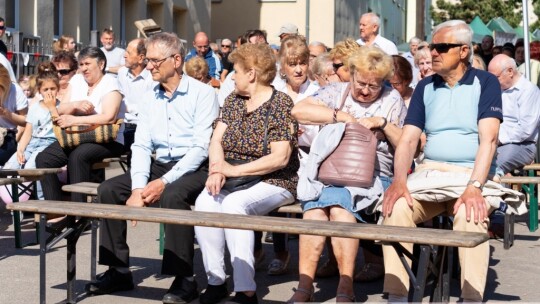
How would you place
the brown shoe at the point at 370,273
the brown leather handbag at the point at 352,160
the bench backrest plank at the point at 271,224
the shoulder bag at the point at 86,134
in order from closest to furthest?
the bench backrest plank at the point at 271,224, the brown leather handbag at the point at 352,160, the brown shoe at the point at 370,273, the shoulder bag at the point at 86,134

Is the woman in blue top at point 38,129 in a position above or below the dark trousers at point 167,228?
Answer: above

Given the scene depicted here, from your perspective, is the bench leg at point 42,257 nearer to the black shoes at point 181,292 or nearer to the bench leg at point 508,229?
the black shoes at point 181,292

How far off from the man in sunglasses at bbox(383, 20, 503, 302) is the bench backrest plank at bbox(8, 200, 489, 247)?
1.70 feet

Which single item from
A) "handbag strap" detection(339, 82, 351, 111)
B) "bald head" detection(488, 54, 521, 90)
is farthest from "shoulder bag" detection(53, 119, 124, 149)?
"bald head" detection(488, 54, 521, 90)

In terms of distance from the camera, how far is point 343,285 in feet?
22.0

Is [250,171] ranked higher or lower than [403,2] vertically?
lower

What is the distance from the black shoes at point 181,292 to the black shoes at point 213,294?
0.08 m

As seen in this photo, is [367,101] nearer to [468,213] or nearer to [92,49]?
[468,213]

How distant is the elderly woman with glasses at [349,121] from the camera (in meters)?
6.73

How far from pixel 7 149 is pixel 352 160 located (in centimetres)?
514

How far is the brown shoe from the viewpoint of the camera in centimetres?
784

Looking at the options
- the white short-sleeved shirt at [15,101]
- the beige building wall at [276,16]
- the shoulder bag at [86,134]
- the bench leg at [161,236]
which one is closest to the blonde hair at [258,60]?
the bench leg at [161,236]

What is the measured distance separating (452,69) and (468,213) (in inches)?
37.0

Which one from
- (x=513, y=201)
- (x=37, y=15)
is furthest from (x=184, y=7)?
(x=513, y=201)
